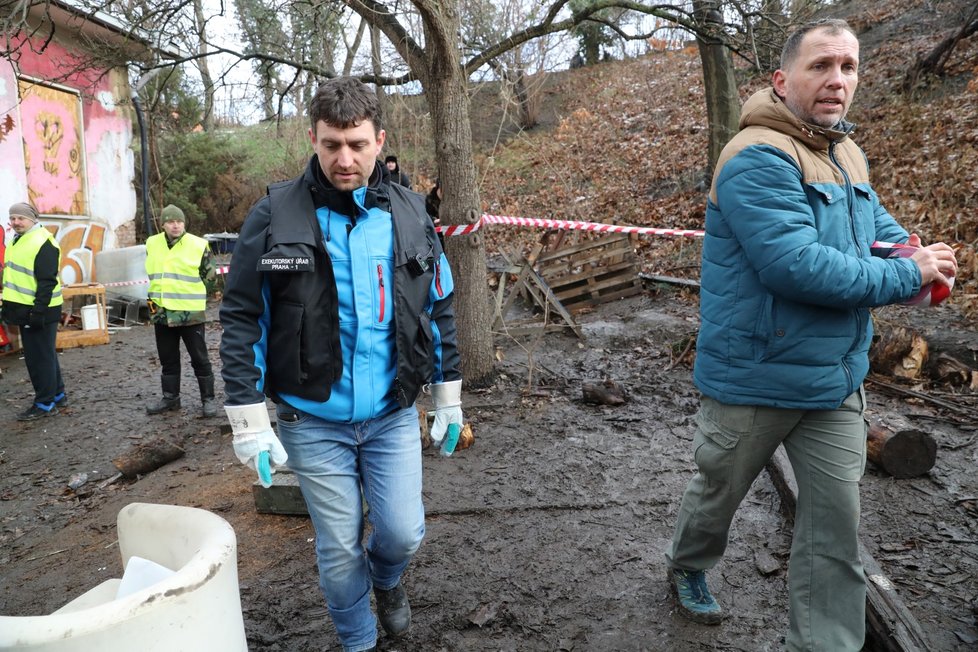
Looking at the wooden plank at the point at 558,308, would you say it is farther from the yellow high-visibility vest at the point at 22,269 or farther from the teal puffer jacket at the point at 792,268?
the teal puffer jacket at the point at 792,268

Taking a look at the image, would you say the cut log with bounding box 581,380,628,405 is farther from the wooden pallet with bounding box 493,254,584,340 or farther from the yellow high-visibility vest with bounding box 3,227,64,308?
the yellow high-visibility vest with bounding box 3,227,64,308

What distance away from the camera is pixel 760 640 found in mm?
2762

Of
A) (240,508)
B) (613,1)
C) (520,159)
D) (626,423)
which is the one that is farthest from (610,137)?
(240,508)

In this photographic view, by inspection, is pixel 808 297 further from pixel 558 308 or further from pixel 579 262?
pixel 579 262

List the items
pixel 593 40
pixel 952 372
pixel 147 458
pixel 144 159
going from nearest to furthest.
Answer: pixel 147 458 < pixel 952 372 < pixel 144 159 < pixel 593 40

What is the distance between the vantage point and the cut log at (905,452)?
4.05m

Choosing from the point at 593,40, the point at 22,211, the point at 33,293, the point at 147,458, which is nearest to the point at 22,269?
the point at 33,293

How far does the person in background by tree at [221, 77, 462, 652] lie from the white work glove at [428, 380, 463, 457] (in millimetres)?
127

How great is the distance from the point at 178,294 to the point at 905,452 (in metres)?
5.89

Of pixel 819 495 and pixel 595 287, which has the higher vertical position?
pixel 595 287

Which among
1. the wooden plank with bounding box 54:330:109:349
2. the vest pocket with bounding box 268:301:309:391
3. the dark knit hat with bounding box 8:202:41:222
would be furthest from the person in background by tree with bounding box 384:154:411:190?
the wooden plank with bounding box 54:330:109:349

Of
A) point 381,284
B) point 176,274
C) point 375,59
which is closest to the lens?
point 381,284

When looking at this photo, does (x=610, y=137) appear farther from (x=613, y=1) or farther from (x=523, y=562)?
(x=523, y=562)

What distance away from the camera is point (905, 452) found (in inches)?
161
